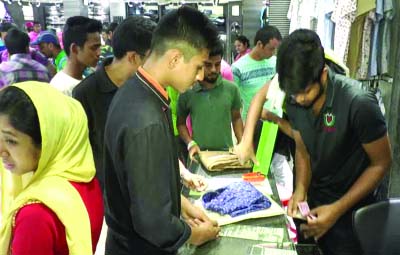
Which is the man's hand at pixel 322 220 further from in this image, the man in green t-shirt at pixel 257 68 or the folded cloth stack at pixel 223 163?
the man in green t-shirt at pixel 257 68

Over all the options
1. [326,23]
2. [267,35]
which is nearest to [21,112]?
[326,23]

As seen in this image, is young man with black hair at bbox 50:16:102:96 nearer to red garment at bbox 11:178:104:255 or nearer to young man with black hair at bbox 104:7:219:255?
young man with black hair at bbox 104:7:219:255

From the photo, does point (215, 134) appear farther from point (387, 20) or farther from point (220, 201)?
point (387, 20)

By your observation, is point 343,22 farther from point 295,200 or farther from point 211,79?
point 295,200

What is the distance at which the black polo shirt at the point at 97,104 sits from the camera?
1918 mm

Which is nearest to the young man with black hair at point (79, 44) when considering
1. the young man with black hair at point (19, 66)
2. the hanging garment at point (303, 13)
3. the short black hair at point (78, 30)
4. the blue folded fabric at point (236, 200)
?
the short black hair at point (78, 30)

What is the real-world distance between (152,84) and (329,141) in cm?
83

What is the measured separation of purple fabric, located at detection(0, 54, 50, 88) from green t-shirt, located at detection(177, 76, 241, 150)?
149 centimetres

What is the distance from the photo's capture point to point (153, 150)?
103 centimetres

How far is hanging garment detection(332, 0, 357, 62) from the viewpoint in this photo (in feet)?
→ 7.95

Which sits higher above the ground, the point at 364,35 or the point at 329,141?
the point at 364,35

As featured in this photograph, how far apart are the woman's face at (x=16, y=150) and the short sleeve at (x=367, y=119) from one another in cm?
112

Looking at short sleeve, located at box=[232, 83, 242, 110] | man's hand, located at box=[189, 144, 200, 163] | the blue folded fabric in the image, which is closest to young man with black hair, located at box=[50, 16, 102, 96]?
man's hand, located at box=[189, 144, 200, 163]

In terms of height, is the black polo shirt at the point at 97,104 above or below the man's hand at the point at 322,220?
above
